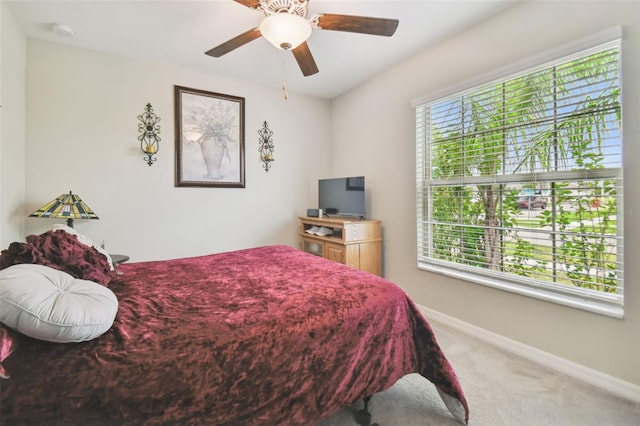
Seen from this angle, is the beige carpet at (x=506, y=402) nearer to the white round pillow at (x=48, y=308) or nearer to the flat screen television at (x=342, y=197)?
the white round pillow at (x=48, y=308)

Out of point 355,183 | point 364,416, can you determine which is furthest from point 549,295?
point 355,183

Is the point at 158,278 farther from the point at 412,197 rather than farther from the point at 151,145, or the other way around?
the point at 412,197

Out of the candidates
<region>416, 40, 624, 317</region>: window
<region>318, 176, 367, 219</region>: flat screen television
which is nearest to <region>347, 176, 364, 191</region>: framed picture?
<region>318, 176, 367, 219</region>: flat screen television

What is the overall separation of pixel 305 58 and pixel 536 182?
1973mm

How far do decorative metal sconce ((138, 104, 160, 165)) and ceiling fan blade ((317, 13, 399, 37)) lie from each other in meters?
2.14

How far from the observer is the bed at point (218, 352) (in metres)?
0.85

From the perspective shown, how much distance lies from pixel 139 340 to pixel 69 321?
22 cm

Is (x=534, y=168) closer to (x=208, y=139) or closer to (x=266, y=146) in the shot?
(x=266, y=146)

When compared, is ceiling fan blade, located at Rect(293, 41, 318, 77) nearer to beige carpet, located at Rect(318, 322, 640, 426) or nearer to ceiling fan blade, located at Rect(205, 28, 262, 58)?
ceiling fan blade, located at Rect(205, 28, 262, 58)

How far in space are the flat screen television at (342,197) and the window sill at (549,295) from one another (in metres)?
1.16

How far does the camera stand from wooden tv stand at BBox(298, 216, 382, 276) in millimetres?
3094

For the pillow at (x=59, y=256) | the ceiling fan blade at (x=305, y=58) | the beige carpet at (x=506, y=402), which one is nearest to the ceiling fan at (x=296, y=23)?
the ceiling fan blade at (x=305, y=58)

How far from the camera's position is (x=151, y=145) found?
2.96m

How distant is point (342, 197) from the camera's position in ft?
11.6
